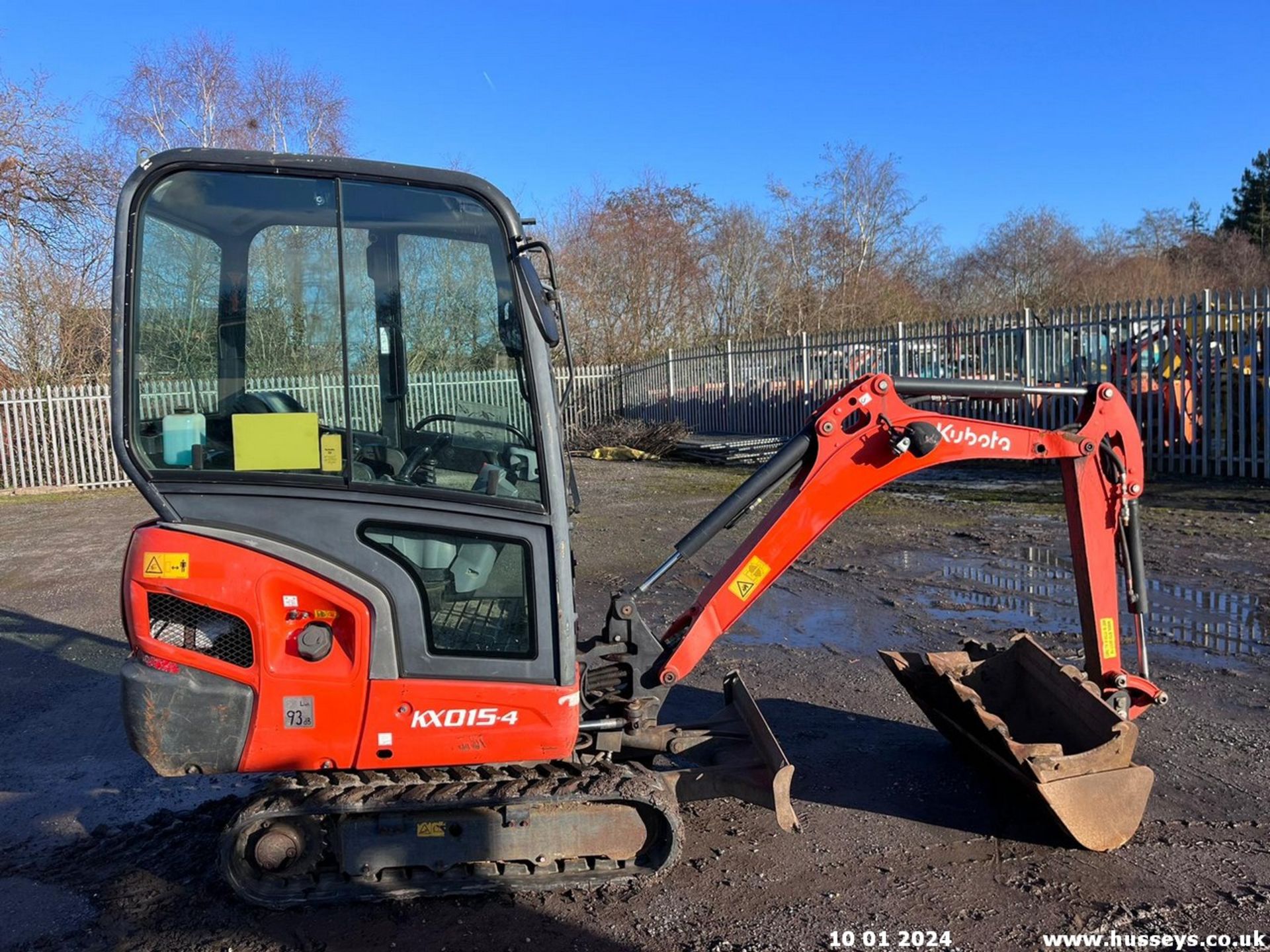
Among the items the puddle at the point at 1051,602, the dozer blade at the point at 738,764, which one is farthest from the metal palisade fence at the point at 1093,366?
the dozer blade at the point at 738,764

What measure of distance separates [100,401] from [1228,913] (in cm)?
1905

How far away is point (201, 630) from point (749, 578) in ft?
6.97

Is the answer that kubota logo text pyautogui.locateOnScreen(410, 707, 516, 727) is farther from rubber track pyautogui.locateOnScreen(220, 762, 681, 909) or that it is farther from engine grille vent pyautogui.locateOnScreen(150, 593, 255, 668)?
engine grille vent pyautogui.locateOnScreen(150, 593, 255, 668)

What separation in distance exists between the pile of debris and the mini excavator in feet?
46.6

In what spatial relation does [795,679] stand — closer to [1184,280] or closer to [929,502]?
[929,502]

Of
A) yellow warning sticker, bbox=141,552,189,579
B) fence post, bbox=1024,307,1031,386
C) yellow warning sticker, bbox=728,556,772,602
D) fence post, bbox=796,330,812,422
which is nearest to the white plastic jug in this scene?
yellow warning sticker, bbox=141,552,189,579

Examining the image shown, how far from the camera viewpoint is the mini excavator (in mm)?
3346

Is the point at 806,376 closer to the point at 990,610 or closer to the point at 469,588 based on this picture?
the point at 990,610

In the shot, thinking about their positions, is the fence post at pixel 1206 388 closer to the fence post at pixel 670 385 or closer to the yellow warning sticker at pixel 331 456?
the fence post at pixel 670 385

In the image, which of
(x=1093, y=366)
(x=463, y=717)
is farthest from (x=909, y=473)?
(x=1093, y=366)

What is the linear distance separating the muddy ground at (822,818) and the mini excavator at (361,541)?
9.1 inches

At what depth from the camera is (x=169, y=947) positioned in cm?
342

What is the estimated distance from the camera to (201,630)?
11.0 feet

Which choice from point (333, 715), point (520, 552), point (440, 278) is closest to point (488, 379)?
point (440, 278)
